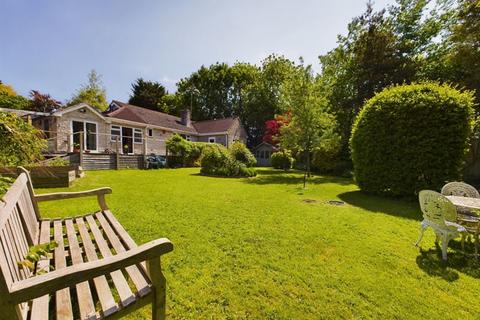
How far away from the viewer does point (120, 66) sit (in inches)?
709

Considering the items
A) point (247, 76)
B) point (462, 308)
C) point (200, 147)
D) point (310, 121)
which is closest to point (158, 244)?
point (462, 308)

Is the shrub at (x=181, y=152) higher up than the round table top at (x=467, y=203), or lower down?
higher up

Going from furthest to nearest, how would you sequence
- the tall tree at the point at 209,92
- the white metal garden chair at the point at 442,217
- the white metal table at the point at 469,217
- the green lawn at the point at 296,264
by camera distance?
1. the tall tree at the point at 209,92
2. the white metal table at the point at 469,217
3. the white metal garden chair at the point at 442,217
4. the green lawn at the point at 296,264

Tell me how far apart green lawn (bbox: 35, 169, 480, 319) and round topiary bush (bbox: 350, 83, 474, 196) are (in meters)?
2.71

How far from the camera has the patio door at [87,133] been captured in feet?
49.3

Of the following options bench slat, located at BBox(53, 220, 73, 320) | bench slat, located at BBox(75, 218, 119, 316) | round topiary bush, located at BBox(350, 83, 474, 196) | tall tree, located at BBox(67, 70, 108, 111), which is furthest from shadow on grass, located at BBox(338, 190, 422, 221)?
tall tree, located at BBox(67, 70, 108, 111)

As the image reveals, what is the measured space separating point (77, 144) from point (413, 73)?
2644cm

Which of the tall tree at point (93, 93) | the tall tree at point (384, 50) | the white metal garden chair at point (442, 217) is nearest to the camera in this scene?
the white metal garden chair at point (442, 217)

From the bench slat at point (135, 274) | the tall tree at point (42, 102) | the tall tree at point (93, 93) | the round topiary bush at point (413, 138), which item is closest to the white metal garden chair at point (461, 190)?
the round topiary bush at point (413, 138)

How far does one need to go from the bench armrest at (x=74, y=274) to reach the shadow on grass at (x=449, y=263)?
413 cm

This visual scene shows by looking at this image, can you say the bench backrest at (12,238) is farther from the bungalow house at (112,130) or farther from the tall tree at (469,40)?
the tall tree at (469,40)

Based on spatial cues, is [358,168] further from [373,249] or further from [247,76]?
[247,76]

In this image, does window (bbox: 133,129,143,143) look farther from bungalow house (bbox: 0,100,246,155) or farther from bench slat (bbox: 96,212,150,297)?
bench slat (bbox: 96,212,150,297)

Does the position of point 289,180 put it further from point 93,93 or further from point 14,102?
point 93,93
